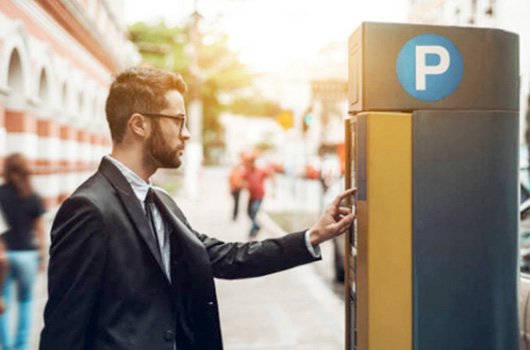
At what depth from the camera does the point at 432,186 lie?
216 centimetres

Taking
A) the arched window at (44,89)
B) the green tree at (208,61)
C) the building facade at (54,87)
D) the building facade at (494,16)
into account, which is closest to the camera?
the building facade at (54,87)

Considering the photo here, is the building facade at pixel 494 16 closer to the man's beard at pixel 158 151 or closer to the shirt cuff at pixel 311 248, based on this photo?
the shirt cuff at pixel 311 248

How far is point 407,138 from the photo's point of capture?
2.16m

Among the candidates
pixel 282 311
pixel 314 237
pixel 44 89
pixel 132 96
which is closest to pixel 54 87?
pixel 44 89

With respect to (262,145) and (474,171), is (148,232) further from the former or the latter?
(262,145)

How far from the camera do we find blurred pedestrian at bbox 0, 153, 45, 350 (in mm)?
4621

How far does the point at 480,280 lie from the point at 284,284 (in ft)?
20.5

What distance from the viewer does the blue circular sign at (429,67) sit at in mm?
2195

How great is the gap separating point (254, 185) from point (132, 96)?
10.6m

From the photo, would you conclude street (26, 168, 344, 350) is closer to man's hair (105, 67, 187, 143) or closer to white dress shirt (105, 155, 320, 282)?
white dress shirt (105, 155, 320, 282)

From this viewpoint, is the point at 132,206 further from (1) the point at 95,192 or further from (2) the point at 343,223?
(2) the point at 343,223

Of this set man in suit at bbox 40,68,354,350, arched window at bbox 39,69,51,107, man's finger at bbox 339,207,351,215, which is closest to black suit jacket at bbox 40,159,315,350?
man in suit at bbox 40,68,354,350

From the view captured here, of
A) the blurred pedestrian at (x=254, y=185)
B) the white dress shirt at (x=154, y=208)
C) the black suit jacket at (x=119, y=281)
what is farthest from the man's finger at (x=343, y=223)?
the blurred pedestrian at (x=254, y=185)

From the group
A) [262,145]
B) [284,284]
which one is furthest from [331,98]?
[262,145]
